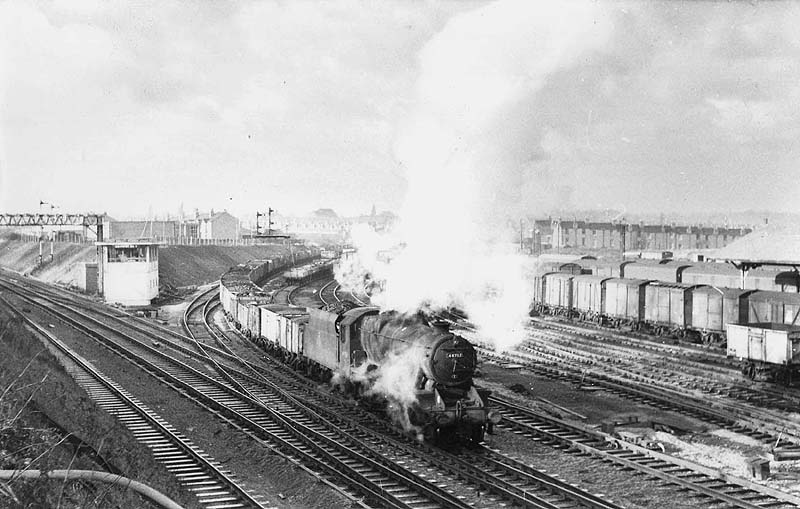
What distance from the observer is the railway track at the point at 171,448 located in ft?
41.2

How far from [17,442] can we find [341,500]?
5.34m

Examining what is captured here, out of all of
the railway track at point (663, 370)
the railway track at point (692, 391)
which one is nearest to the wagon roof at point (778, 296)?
the railway track at point (663, 370)

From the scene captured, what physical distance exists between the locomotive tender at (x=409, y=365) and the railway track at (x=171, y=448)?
3.96 meters

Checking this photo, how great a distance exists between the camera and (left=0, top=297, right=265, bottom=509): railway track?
12.6m

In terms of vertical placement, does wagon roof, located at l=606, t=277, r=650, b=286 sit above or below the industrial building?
below

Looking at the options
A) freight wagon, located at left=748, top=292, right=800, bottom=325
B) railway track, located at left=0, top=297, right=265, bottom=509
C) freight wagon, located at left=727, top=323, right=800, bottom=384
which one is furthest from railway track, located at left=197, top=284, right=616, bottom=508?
freight wagon, located at left=748, top=292, right=800, bottom=325

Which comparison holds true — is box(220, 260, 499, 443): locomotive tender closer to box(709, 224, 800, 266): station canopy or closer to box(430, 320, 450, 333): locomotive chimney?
box(430, 320, 450, 333): locomotive chimney

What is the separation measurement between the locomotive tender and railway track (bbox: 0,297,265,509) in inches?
156

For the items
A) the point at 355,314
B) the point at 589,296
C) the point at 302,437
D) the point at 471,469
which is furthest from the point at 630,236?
the point at 471,469

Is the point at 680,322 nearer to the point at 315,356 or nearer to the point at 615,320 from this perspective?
the point at 615,320

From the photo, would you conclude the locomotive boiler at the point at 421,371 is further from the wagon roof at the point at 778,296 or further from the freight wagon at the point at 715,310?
the freight wagon at the point at 715,310

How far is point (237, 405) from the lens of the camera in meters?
19.6

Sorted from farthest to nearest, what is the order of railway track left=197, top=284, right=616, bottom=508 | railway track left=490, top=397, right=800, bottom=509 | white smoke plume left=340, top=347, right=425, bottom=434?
white smoke plume left=340, top=347, right=425, bottom=434 → railway track left=197, top=284, right=616, bottom=508 → railway track left=490, top=397, right=800, bottom=509

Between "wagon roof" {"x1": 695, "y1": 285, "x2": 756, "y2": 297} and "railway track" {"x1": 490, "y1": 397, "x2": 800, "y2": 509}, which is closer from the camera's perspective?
"railway track" {"x1": 490, "y1": 397, "x2": 800, "y2": 509}
